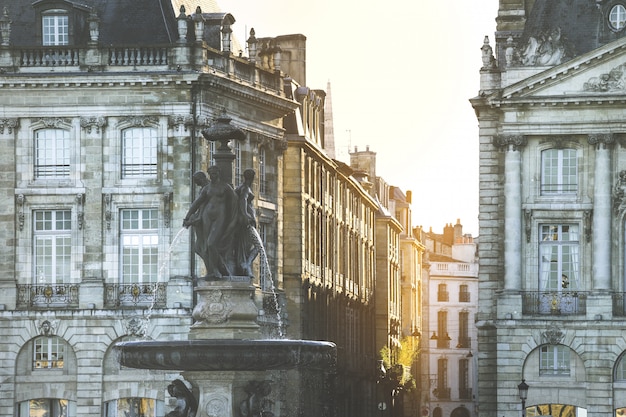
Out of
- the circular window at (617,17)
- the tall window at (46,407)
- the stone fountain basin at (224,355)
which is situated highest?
the circular window at (617,17)

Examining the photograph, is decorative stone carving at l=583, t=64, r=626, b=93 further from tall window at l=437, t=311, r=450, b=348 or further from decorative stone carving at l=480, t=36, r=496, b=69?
tall window at l=437, t=311, r=450, b=348

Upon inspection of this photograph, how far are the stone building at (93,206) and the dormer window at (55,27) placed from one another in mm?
1007

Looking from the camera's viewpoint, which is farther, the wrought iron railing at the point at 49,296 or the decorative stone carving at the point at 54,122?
the decorative stone carving at the point at 54,122

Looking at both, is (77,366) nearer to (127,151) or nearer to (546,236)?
(127,151)

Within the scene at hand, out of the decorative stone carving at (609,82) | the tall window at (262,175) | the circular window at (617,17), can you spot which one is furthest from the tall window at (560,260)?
the tall window at (262,175)

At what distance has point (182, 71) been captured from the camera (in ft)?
228

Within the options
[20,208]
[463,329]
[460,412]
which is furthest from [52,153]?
[460,412]

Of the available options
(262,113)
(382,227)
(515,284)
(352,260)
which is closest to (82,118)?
(262,113)

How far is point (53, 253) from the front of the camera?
6988cm

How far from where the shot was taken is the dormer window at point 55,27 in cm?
7106

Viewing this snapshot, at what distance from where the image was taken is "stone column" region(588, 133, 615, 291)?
71.9 m

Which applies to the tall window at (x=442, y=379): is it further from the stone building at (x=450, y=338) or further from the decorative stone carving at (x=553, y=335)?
the decorative stone carving at (x=553, y=335)

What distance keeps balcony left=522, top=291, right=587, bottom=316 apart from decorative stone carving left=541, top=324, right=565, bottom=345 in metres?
0.63

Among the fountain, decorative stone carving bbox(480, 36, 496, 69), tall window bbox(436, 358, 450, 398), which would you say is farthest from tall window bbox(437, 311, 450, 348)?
the fountain
